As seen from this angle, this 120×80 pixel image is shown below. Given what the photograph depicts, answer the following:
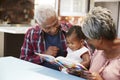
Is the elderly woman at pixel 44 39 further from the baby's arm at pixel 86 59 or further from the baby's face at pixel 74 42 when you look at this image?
the baby's arm at pixel 86 59

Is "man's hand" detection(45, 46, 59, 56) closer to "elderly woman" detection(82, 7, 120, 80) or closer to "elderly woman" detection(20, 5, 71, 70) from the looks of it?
"elderly woman" detection(20, 5, 71, 70)

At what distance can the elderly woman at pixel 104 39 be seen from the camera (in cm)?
137

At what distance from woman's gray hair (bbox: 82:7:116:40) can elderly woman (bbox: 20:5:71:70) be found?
2.29ft

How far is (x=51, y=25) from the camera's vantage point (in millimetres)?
2072

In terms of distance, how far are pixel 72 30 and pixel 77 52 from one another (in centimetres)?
18

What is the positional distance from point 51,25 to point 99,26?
2.53 feet

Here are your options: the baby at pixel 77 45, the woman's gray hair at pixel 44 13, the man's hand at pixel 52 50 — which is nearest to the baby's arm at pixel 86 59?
the baby at pixel 77 45

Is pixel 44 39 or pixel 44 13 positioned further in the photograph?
pixel 44 39

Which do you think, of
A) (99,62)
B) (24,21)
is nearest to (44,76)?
(99,62)

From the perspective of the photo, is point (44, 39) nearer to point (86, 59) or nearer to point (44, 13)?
point (44, 13)

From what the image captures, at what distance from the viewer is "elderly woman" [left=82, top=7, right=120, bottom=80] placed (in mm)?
1370

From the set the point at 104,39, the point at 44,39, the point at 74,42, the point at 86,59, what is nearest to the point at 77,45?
the point at 74,42

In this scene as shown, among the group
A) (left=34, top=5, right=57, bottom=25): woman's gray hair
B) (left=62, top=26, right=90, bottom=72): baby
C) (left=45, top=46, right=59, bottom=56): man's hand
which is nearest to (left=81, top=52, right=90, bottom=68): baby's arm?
(left=62, top=26, right=90, bottom=72): baby

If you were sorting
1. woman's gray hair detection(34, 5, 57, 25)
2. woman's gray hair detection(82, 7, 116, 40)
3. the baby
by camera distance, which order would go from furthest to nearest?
woman's gray hair detection(34, 5, 57, 25)
the baby
woman's gray hair detection(82, 7, 116, 40)
